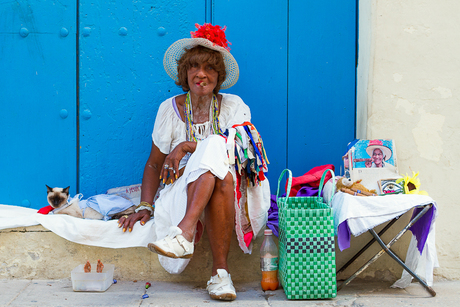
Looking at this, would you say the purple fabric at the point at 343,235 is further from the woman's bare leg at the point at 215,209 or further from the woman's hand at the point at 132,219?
the woman's hand at the point at 132,219

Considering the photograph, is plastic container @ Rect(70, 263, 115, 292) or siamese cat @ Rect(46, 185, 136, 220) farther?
siamese cat @ Rect(46, 185, 136, 220)

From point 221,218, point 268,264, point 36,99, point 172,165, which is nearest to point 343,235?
point 268,264

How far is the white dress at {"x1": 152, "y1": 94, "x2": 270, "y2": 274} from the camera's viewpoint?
242 cm

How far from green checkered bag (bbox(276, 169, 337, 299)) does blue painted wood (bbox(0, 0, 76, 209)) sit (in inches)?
72.6

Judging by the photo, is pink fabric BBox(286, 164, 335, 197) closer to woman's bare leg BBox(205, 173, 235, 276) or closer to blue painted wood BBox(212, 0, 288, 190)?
blue painted wood BBox(212, 0, 288, 190)

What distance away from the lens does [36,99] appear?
3.30 metres

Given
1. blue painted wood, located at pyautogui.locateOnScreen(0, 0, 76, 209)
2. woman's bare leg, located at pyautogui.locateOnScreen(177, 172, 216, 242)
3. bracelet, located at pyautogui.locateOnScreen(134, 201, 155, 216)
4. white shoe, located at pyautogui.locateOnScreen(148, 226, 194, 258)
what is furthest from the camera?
blue painted wood, located at pyautogui.locateOnScreen(0, 0, 76, 209)

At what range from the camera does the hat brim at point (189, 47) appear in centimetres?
283

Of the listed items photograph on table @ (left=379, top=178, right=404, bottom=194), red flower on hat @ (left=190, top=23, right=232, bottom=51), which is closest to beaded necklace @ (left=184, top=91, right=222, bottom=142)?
red flower on hat @ (left=190, top=23, right=232, bottom=51)

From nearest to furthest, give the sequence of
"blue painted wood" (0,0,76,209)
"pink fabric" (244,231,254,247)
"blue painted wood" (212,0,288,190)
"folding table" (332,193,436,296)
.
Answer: "folding table" (332,193,436,296), "pink fabric" (244,231,254,247), "blue painted wood" (0,0,76,209), "blue painted wood" (212,0,288,190)

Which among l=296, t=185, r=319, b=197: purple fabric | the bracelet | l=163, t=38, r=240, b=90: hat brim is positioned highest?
l=163, t=38, r=240, b=90: hat brim

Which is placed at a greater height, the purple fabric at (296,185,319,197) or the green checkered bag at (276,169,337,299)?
the purple fabric at (296,185,319,197)

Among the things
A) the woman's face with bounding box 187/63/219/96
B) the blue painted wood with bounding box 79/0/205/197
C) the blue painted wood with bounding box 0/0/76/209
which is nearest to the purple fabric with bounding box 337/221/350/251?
the woman's face with bounding box 187/63/219/96

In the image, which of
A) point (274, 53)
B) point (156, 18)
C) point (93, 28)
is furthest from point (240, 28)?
point (93, 28)
